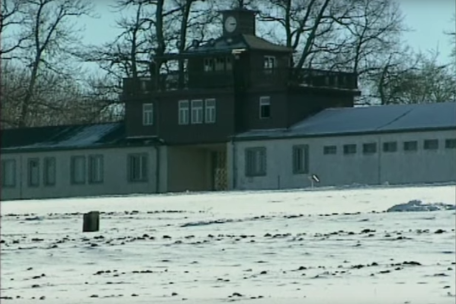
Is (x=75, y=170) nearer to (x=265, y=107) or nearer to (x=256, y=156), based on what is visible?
(x=265, y=107)

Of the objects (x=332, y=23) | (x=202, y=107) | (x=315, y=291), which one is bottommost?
(x=315, y=291)

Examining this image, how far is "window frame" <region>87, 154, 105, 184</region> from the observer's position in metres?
68.6

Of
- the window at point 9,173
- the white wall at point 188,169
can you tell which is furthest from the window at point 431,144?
the window at point 9,173

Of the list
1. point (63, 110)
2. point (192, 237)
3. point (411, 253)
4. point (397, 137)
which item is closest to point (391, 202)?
point (192, 237)

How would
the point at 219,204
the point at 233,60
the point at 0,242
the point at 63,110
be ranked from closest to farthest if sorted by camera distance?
the point at 0,242 < the point at 219,204 < the point at 233,60 < the point at 63,110

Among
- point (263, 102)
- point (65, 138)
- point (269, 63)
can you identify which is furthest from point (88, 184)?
point (269, 63)

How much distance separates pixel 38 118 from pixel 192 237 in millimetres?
56486

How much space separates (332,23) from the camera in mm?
69562

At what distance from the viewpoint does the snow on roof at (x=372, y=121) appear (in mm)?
60500

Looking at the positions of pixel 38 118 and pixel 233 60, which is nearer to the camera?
pixel 233 60

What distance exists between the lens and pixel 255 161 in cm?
6359

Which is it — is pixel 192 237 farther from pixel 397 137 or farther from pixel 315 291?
pixel 397 137

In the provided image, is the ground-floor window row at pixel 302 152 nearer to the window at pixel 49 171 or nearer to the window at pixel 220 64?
the window at pixel 220 64

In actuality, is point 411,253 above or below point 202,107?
below
